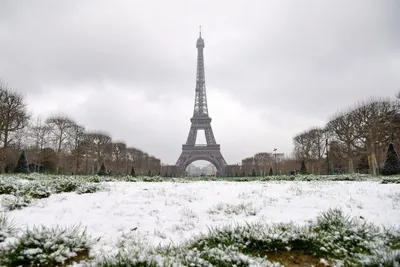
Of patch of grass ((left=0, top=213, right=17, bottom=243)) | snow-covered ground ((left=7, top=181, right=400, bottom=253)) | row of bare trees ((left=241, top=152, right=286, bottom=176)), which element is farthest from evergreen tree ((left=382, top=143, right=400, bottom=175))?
row of bare trees ((left=241, top=152, right=286, bottom=176))

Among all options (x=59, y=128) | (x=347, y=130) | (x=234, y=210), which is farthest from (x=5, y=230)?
(x=59, y=128)

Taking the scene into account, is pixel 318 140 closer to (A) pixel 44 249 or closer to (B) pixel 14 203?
(B) pixel 14 203

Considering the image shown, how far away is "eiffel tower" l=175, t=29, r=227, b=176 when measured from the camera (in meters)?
55.6

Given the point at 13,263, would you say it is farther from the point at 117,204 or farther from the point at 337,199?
the point at 337,199

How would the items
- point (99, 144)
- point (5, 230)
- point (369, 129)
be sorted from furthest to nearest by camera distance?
point (99, 144), point (369, 129), point (5, 230)

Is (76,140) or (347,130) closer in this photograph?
(347,130)

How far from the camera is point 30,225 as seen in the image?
474 cm

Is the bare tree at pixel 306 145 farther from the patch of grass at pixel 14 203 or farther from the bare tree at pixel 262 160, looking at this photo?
the patch of grass at pixel 14 203

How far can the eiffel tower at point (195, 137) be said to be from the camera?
182 feet

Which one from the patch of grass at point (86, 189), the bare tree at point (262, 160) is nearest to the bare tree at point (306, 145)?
the bare tree at point (262, 160)

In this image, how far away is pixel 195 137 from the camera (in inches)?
2429

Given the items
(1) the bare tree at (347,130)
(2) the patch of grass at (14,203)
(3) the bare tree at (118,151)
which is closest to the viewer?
(2) the patch of grass at (14,203)

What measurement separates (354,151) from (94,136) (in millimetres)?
40055

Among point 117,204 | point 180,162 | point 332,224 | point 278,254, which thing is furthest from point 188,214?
point 180,162
